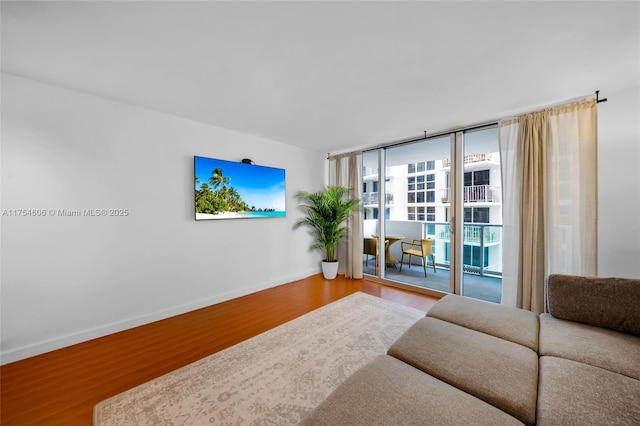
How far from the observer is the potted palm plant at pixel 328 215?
4.38 meters

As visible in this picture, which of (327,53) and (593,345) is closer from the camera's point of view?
(593,345)

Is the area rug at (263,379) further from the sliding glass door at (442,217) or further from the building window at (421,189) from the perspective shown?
the building window at (421,189)

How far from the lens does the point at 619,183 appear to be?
236 cm

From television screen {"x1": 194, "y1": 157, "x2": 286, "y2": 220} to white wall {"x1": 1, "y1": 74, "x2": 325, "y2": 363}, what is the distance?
14 centimetres

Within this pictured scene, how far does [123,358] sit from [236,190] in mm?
2178

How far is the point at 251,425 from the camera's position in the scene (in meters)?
1.45

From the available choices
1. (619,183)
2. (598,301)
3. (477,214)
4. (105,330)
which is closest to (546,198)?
(619,183)

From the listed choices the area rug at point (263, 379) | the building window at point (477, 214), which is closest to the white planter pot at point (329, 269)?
the area rug at point (263, 379)

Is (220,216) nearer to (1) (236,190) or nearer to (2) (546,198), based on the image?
(1) (236,190)

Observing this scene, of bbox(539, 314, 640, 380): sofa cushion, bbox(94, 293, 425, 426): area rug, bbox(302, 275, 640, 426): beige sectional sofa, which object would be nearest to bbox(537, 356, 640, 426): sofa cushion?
bbox(302, 275, 640, 426): beige sectional sofa

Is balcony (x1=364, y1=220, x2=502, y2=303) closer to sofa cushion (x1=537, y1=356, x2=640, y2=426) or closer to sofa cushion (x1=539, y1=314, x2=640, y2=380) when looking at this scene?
sofa cushion (x1=539, y1=314, x2=640, y2=380)

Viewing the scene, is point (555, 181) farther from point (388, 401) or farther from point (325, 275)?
point (325, 275)

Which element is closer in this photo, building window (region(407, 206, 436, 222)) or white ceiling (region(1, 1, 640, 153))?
white ceiling (region(1, 1, 640, 153))

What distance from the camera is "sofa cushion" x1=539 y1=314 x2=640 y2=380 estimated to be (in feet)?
4.17
